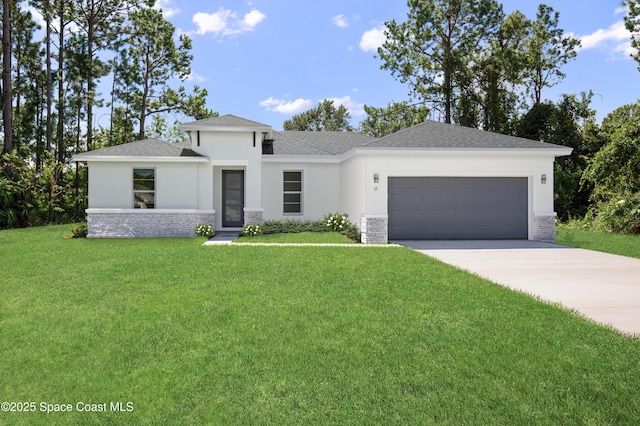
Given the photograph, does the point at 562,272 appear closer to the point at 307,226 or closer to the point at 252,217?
the point at 307,226

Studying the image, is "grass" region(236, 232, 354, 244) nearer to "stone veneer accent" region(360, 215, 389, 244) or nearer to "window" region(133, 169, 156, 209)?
"stone veneer accent" region(360, 215, 389, 244)

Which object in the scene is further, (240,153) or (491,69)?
(491,69)

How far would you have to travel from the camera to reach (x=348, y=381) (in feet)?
13.7

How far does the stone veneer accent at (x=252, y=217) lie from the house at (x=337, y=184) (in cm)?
4

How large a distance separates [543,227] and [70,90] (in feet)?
82.6

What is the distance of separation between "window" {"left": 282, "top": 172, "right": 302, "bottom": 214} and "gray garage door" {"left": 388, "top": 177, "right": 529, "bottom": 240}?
4669mm

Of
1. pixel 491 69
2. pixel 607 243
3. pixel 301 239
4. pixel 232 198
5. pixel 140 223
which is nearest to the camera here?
pixel 301 239

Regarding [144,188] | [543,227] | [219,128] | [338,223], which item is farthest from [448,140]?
[144,188]

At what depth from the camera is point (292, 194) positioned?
18.2 metres

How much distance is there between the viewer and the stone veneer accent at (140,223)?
15695mm

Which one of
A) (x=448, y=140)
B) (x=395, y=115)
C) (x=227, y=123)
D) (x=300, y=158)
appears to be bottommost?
(x=300, y=158)

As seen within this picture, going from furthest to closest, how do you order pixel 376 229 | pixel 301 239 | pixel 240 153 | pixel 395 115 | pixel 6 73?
pixel 395 115 < pixel 6 73 < pixel 240 153 < pixel 301 239 < pixel 376 229

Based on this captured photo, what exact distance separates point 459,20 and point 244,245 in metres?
23.2

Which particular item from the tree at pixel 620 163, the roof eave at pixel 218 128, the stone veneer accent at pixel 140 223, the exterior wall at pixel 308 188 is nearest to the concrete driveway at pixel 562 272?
the exterior wall at pixel 308 188
